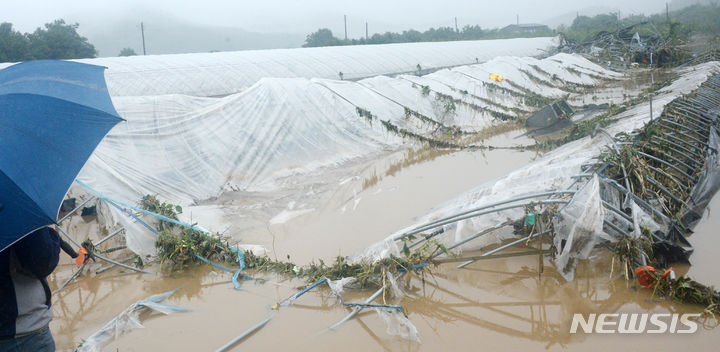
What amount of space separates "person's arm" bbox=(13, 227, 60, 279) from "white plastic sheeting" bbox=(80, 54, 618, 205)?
3.82 meters

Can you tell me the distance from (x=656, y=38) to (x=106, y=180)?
2518cm

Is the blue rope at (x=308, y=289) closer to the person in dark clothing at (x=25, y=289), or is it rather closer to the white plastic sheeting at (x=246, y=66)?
the person in dark clothing at (x=25, y=289)

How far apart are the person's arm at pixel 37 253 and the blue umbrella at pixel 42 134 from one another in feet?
0.40

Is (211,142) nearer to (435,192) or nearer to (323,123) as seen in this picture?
(323,123)

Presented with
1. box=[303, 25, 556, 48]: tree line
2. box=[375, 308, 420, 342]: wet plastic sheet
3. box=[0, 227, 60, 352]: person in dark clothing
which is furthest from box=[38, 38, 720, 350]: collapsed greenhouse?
box=[303, 25, 556, 48]: tree line

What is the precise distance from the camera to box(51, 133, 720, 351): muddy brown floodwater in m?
3.22

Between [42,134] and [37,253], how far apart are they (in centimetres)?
57

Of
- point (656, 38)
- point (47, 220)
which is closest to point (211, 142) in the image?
point (47, 220)

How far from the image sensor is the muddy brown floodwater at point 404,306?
3223 mm

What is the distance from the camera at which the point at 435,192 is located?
6.75 meters

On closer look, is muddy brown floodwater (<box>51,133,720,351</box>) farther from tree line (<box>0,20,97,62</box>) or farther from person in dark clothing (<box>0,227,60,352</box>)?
tree line (<box>0,20,97,62</box>)

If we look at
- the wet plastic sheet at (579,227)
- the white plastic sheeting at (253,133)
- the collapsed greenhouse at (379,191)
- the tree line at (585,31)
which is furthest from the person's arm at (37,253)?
the tree line at (585,31)

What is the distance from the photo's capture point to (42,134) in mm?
2246

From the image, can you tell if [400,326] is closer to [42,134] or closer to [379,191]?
[42,134]
